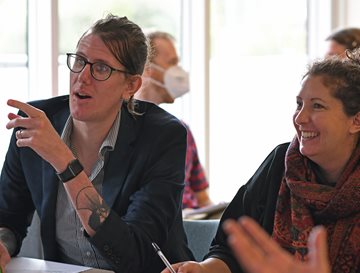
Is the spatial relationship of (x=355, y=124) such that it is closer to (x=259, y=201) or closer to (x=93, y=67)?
(x=259, y=201)

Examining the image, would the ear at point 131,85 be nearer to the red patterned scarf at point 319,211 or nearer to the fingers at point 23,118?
the fingers at point 23,118

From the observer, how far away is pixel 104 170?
2.25 m

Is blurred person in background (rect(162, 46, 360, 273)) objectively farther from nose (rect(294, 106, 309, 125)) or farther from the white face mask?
the white face mask

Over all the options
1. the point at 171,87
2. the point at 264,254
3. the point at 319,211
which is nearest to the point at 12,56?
the point at 171,87

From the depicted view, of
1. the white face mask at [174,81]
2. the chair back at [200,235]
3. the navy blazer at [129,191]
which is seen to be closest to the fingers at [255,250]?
the navy blazer at [129,191]

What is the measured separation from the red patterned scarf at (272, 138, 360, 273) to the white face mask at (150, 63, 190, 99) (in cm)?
162

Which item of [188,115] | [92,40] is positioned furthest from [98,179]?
[188,115]

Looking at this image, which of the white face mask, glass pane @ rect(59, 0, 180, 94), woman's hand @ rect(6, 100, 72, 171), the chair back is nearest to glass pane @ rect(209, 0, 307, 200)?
glass pane @ rect(59, 0, 180, 94)

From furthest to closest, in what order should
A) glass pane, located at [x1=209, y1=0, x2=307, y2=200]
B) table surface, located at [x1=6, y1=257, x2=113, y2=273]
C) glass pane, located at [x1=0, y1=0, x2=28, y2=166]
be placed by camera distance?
glass pane, located at [x1=209, y1=0, x2=307, y2=200], glass pane, located at [x1=0, y1=0, x2=28, y2=166], table surface, located at [x1=6, y1=257, x2=113, y2=273]

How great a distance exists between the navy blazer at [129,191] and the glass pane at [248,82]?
2.30 meters

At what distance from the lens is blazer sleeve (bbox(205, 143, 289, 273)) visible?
2.12 metres

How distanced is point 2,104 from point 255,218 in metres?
1.53

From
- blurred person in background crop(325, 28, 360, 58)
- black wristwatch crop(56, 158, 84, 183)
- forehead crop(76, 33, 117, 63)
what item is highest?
blurred person in background crop(325, 28, 360, 58)

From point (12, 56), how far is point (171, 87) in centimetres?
75
